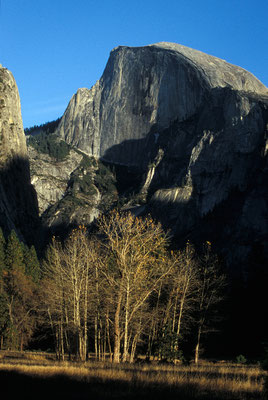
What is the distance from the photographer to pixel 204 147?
143 m

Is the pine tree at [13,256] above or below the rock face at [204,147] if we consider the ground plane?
below

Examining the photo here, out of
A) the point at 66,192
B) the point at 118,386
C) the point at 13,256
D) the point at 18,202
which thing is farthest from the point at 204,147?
the point at 118,386

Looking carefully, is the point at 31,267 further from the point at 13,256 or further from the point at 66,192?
the point at 66,192

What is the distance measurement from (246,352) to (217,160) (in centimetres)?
8211

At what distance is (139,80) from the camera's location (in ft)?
655

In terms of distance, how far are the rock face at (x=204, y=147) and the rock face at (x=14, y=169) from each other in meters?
39.2

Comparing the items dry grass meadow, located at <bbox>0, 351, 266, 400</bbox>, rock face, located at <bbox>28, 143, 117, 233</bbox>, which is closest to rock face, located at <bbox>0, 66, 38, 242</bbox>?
rock face, located at <bbox>28, 143, 117, 233</bbox>

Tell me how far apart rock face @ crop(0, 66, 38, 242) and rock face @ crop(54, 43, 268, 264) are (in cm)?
3923

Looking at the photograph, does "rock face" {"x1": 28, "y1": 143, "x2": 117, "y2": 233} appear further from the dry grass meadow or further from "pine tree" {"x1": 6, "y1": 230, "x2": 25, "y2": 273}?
the dry grass meadow

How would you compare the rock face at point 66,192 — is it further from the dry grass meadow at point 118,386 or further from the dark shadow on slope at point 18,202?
the dry grass meadow at point 118,386

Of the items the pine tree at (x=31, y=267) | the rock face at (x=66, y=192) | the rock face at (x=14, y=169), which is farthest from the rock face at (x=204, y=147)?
the pine tree at (x=31, y=267)

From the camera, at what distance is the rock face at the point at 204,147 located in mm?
110688

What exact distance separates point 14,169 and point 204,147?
203 ft

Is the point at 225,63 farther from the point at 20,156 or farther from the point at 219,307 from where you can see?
the point at 219,307
